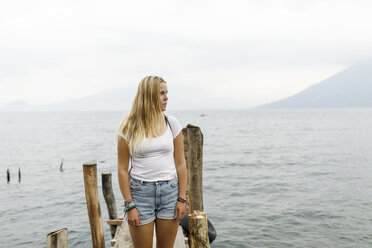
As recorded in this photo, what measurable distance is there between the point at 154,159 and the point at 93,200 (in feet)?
11.4

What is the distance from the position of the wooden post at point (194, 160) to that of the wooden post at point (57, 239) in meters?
3.05

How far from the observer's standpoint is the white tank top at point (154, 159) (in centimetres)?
314

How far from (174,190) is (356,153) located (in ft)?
104

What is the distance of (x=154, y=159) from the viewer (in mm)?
3178

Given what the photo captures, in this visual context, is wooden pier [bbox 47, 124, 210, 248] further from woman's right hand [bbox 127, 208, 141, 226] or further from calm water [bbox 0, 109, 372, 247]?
calm water [bbox 0, 109, 372, 247]

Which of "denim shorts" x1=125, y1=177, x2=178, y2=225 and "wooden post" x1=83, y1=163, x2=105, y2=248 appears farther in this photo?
"wooden post" x1=83, y1=163, x2=105, y2=248

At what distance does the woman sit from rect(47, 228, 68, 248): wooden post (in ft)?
4.78

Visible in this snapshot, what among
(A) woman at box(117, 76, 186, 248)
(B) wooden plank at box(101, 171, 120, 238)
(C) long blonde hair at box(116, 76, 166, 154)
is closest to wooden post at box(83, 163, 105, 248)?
(B) wooden plank at box(101, 171, 120, 238)

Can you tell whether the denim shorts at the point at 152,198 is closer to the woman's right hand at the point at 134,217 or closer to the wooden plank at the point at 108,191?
the woman's right hand at the point at 134,217

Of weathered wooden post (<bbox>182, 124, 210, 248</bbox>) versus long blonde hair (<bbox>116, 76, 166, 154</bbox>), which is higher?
long blonde hair (<bbox>116, 76, 166, 154</bbox>)

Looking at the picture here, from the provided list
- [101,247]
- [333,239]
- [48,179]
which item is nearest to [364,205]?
[333,239]

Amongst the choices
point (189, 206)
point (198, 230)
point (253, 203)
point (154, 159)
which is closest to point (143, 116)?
point (154, 159)

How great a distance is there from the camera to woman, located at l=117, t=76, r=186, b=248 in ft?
10.3

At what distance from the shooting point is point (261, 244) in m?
9.85
